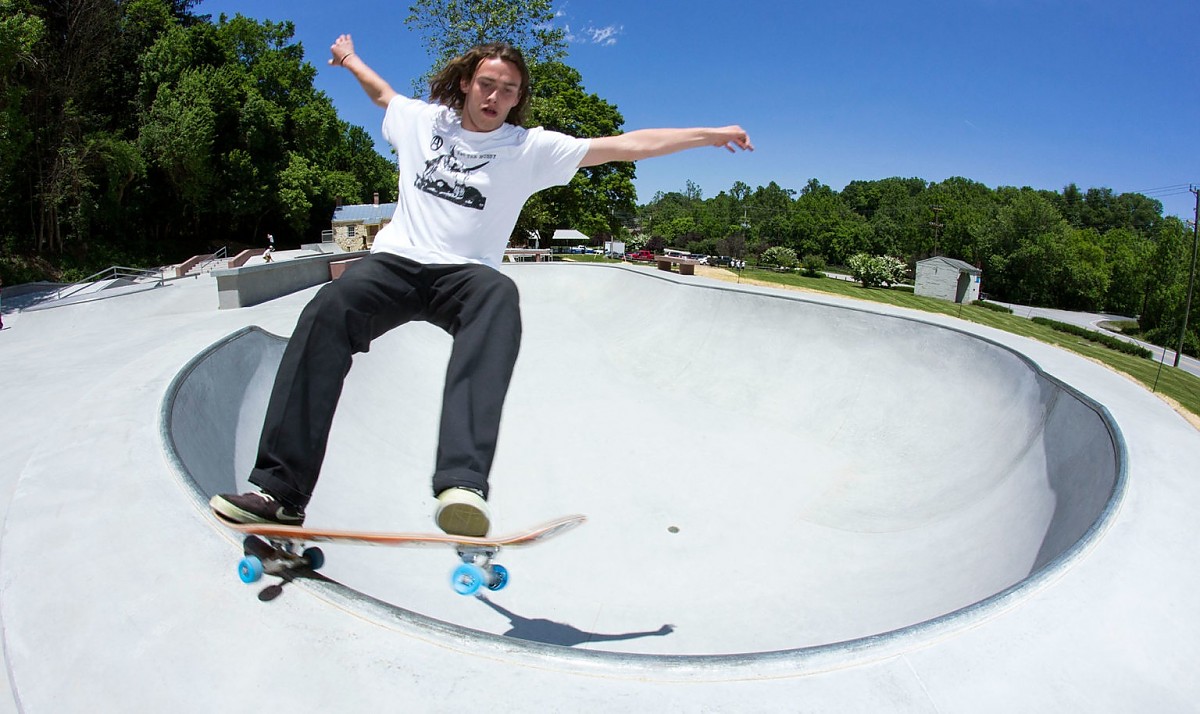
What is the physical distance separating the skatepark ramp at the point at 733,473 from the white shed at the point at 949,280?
102ft

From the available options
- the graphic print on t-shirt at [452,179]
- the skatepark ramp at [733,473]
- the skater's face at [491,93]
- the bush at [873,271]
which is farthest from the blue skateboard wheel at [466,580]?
the bush at [873,271]

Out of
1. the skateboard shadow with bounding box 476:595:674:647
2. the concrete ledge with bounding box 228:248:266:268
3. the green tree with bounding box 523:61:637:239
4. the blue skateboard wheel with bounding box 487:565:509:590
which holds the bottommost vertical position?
the skateboard shadow with bounding box 476:595:674:647

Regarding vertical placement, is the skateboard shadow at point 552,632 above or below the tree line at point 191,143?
below

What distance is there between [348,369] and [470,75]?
1.50m

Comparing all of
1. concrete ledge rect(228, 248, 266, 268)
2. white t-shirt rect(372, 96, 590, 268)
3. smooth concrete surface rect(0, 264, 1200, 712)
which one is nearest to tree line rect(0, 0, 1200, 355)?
concrete ledge rect(228, 248, 266, 268)

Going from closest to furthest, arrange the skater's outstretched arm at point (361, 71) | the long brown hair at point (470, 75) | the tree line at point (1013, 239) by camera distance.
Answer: the long brown hair at point (470, 75) → the skater's outstretched arm at point (361, 71) → the tree line at point (1013, 239)

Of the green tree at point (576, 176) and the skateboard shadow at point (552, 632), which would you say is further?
the green tree at point (576, 176)

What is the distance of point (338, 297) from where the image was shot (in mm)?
2227

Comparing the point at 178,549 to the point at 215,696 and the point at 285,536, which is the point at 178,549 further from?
the point at 215,696

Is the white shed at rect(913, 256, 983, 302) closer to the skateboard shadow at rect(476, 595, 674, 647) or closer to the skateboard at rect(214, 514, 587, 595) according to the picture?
the skateboard shadow at rect(476, 595, 674, 647)

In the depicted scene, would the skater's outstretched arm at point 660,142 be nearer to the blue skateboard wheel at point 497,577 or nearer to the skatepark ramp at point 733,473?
the blue skateboard wheel at point 497,577

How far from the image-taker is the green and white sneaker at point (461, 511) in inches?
79.3

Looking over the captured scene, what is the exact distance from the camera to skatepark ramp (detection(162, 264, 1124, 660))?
391 cm

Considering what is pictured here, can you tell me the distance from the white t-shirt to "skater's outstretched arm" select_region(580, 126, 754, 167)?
3.8 inches
